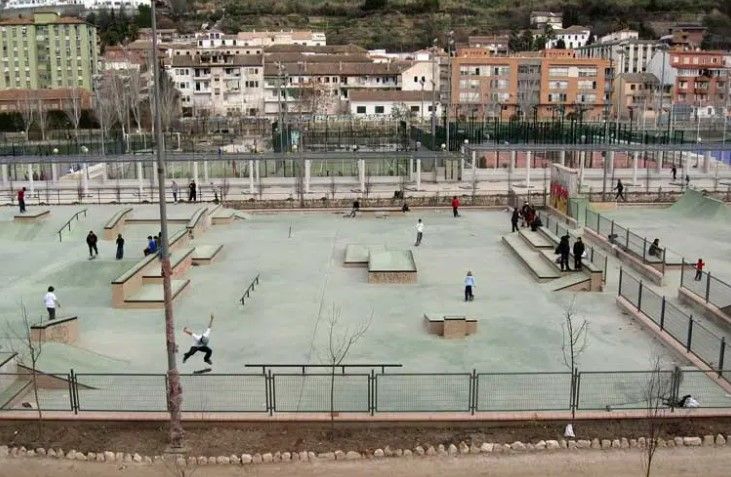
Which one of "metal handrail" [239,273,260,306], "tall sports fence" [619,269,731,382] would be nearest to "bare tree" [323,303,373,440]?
"metal handrail" [239,273,260,306]

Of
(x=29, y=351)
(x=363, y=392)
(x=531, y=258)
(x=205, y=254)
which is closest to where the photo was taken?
(x=363, y=392)

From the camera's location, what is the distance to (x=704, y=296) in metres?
19.8

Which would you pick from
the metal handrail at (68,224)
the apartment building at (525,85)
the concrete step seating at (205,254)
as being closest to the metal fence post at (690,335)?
the concrete step seating at (205,254)

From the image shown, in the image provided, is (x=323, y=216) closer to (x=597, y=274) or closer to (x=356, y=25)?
(x=597, y=274)

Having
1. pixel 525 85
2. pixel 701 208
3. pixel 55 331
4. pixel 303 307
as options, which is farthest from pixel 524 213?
pixel 525 85

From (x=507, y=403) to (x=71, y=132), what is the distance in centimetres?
7608

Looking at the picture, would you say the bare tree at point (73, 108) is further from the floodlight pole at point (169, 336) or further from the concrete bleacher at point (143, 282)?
the floodlight pole at point (169, 336)

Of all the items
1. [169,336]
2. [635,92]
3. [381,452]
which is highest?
[635,92]

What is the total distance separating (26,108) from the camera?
84125 millimetres

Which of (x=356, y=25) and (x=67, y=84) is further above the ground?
(x=356, y=25)

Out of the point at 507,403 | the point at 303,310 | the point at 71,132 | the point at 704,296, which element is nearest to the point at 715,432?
the point at 507,403

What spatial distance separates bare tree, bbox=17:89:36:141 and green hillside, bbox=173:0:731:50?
74790 mm

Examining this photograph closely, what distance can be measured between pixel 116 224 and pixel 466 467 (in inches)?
886

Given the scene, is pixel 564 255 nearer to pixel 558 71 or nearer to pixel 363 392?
pixel 363 392
